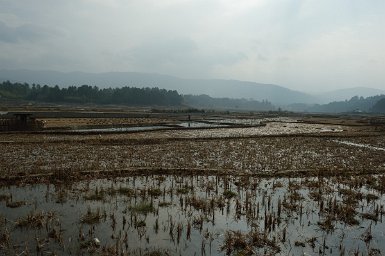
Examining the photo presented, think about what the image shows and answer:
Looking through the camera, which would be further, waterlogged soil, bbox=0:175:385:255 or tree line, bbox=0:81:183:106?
tree line, bbox=0:81:183:106

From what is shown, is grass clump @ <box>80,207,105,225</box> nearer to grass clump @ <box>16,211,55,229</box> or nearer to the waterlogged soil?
the waterlogged soil

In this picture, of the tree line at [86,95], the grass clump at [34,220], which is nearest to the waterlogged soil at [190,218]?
the grass clump at [34,220]

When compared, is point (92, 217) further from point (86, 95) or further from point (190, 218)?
point (86, 95)

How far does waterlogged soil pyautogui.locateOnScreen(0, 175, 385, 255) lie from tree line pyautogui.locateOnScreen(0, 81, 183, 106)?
125 m

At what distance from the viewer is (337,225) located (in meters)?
9.34

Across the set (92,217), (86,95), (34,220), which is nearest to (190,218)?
(92,217)

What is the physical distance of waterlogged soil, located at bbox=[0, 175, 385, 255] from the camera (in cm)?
772

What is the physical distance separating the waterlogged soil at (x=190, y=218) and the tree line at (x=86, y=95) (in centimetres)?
12547

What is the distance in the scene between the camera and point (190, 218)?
31.1ft

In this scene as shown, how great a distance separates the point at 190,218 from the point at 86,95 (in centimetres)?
13490

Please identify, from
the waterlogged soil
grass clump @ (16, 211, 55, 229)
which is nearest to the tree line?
the waterlogged soil

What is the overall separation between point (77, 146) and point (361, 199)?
17.4 metres

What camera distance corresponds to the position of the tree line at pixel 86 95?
432ft

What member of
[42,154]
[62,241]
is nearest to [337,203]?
[62,241]
